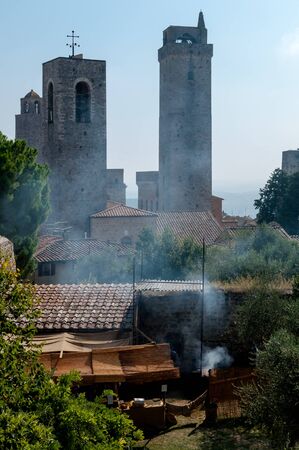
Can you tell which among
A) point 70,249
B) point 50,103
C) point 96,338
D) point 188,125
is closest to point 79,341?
point 96,338

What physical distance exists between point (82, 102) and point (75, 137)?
2.06m

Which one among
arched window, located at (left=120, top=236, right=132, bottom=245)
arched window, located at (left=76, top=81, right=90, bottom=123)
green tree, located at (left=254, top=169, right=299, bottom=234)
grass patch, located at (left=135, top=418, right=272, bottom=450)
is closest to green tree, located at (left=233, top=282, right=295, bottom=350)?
grass patch, located at (left=135, top=418, right=272, bottom=450)

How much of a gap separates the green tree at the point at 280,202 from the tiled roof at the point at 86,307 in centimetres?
3065

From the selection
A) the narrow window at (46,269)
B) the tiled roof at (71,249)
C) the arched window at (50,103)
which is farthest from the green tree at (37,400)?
Result: the arched window at (50,103)

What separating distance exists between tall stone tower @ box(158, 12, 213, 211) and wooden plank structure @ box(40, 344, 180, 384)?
111ft

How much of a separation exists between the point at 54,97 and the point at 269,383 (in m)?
28.4

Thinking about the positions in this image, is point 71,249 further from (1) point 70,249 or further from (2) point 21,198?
(2) point 21,198

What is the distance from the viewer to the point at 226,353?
1577 cm

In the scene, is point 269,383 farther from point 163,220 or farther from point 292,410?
point 163,220

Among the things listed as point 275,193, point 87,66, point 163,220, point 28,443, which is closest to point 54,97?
point 87,66

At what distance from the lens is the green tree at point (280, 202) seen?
148 ft

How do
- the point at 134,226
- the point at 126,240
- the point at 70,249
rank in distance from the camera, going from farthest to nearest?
the point at 134,226 → the point at 126,240 → the point at 70,249

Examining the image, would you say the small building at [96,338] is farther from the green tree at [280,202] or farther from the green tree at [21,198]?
the green tree at [280,202]

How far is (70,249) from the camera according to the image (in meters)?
29.9
